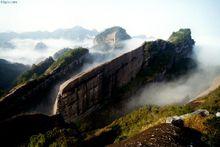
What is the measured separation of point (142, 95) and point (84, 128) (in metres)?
32.3

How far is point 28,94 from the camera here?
94.6 meters

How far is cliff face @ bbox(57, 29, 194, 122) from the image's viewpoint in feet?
317

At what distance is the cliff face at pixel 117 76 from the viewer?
317 feet

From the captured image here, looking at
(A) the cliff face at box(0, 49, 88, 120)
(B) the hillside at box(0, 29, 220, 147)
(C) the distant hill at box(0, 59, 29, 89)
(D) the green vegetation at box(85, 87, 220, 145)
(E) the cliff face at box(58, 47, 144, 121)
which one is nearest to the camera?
(B) the hillside at box(0, 29, 220, 147)

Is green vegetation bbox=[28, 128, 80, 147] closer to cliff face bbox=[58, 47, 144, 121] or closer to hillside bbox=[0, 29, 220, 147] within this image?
hillside bbox=[0, 29, 220, 147]

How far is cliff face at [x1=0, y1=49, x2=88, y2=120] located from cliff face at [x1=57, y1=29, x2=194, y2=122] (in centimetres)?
688

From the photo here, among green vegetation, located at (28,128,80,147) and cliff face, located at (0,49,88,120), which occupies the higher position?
green vegetation, located at (28,128,80,147)

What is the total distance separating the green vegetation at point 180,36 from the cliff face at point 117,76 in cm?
A: 351

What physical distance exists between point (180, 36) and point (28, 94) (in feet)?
322

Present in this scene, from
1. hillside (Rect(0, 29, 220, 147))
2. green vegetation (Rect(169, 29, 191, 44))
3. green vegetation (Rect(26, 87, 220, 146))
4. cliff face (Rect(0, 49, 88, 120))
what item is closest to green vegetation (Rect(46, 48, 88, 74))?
hillside (Rect(0, 29, 220, 147))

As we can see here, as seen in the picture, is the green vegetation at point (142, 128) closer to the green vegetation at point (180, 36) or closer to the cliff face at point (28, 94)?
the cliff face at point (28, 94)

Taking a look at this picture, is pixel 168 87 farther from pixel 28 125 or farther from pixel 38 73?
pixel 28 125

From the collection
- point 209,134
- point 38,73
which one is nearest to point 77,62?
point 38,73

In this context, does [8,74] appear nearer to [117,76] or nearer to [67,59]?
[67,59]
